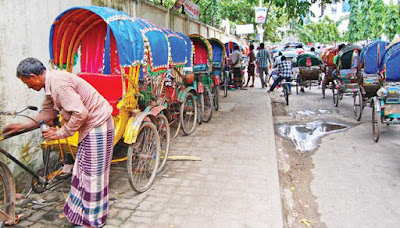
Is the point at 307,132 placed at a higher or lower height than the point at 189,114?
lower

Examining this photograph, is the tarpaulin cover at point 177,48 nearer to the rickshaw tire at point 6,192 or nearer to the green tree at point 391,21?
the rickshaw tire at point 6,192

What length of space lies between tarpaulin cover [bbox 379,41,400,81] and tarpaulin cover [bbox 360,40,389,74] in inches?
23.6

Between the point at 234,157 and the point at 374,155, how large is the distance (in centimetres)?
236

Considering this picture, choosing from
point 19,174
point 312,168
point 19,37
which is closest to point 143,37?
point 19,37

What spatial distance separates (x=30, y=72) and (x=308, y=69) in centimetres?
1055

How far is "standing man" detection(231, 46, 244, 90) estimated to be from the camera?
12344 mm

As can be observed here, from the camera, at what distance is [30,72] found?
2.65 m

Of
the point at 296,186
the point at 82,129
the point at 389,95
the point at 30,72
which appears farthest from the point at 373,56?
the point at 30,72

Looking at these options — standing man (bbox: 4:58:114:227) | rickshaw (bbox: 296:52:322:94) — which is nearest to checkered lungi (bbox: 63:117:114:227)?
standing man (bbox: 4:58:114:227)

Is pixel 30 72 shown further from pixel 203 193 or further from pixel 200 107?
pixel 200 107

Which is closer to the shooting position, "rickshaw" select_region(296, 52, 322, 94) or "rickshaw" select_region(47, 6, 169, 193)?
"rickshaw" select_region(47, 6, 169, 193)

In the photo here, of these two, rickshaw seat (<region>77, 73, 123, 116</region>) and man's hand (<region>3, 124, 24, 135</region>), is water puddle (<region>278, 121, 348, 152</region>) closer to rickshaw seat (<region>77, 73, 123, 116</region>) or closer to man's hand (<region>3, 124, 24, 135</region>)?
rickshaw seat (<region>77, 73, 123, 116</region>)

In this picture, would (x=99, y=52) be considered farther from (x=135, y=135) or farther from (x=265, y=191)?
(x=265, y=191)

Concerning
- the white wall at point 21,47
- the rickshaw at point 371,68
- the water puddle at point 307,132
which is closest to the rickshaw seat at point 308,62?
the rickshaw at point 371,68
